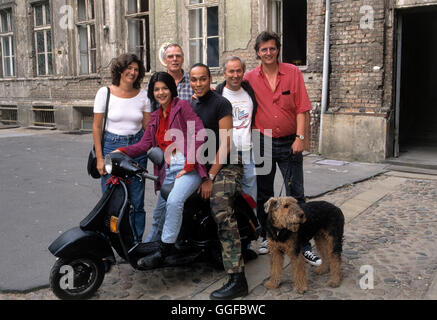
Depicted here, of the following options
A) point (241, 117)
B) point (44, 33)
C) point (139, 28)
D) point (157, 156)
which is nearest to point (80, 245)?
point (157, 156)

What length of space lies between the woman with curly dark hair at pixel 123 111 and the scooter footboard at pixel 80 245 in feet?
2.34

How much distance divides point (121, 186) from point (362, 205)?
12.0 feet

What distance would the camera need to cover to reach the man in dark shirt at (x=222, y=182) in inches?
131

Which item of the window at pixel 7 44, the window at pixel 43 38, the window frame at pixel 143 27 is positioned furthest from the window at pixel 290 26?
the window at pixel 7 44

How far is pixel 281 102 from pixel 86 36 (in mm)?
12700

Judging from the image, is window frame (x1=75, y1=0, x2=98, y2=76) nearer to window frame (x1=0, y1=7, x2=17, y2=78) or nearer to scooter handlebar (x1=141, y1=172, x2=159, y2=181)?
window frame (x1=0, y1=7, x2=17, y2=78)

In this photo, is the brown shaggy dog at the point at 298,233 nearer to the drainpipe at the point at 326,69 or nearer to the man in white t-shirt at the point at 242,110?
the man in white t-shirt at the point at 242,110

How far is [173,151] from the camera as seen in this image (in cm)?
349

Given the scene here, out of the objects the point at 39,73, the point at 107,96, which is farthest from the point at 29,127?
the point at 107,96

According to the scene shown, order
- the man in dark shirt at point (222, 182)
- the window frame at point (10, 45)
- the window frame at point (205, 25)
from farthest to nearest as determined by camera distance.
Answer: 1. the window frame at point (10, 45)
2. the window frame at point (205, 25)
3. the man in dark shirt at point (222, 182)

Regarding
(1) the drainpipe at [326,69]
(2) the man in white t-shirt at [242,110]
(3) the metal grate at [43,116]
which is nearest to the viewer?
(2) the man in white t-shirt at [242,110]

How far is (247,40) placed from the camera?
1075cm
